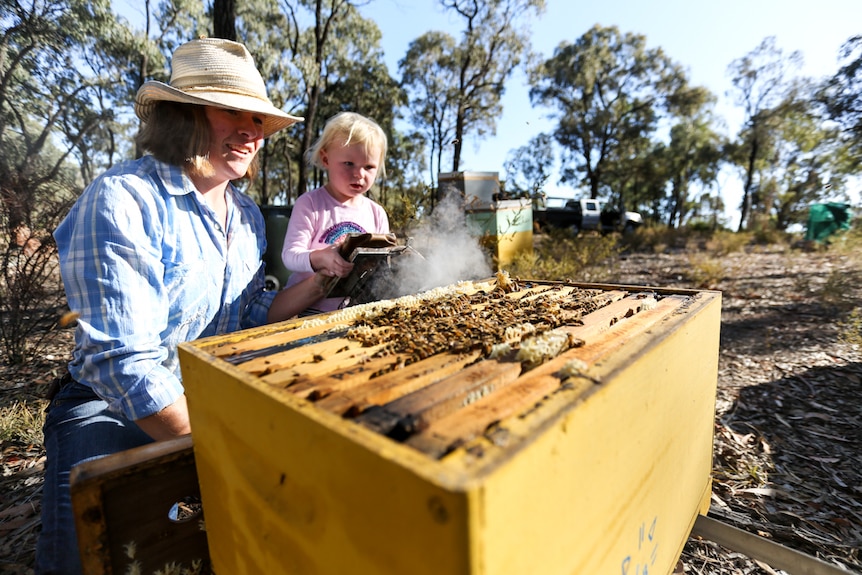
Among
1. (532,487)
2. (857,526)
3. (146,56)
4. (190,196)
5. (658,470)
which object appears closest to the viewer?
(532,487)

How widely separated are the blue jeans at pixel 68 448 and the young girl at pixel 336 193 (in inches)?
41.9

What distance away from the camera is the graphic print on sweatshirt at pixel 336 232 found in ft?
8.61

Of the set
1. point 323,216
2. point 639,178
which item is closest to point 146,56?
point 323,216

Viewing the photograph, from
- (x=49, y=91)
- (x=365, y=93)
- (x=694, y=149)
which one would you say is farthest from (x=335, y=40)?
(x=694, y=149)

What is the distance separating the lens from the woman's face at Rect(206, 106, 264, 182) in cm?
192

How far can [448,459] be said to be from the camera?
0.59m

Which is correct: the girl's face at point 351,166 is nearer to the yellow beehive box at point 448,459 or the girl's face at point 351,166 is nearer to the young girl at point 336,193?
the young girl at point 336,193

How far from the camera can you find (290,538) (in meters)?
0.82

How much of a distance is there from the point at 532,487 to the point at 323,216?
7.48 ft

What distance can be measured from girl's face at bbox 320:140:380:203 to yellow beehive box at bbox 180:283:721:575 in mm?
1459

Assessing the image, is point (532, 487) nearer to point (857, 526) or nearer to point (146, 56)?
point (857, 526)

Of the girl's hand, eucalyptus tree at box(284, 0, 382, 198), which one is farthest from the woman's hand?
eucalyptus tree at box(284, 0, 382, 198)

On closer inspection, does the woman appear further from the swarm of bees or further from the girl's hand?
the swarm of bees

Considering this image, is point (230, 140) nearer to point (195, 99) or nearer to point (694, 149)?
point (195, 99)
